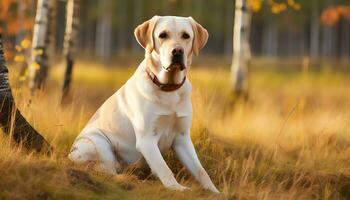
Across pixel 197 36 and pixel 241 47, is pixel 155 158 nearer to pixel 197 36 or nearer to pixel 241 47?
pixel 197 36

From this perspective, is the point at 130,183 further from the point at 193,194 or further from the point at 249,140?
the point at 249,140

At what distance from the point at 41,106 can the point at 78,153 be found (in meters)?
1.47

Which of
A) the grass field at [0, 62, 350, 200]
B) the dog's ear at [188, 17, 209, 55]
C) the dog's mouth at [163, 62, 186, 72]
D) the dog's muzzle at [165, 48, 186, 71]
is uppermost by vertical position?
the dog's ear at [188, 17, 209, 55]

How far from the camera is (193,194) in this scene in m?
4.51

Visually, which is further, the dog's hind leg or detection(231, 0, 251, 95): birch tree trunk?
detection(231, 0, 251, 95): birch tree trunk

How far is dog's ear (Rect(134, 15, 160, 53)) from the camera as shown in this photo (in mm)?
4754

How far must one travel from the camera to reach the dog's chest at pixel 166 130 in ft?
15.6

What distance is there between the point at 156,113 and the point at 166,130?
19cm

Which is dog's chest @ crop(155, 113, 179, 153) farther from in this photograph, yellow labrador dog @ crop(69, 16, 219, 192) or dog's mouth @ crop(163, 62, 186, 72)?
dog's mouth @ crop(163, 62, 186, 72)

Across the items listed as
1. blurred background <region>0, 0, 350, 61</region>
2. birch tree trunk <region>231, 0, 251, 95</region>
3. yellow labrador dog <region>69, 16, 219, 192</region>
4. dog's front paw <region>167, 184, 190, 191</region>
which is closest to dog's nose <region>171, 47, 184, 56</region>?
yellow labrador dog <region>69, 16, 219, 192</region>

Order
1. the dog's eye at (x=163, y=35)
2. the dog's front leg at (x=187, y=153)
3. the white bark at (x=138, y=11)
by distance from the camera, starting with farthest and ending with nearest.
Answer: the white bark at (x=138, y=11) < the dog's front leg at (x=187, y=153) < the dog's eye at (x=163, y=35)

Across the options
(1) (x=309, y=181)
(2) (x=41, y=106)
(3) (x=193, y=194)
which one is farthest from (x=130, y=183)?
(2) (x=41, y=106)

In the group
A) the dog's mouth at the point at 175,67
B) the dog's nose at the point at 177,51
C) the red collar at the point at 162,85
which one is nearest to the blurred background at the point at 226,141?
the red collar at the point at 162,85

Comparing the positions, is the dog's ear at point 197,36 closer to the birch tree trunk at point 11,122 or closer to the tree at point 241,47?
the birch tree trunk at point 11,122
